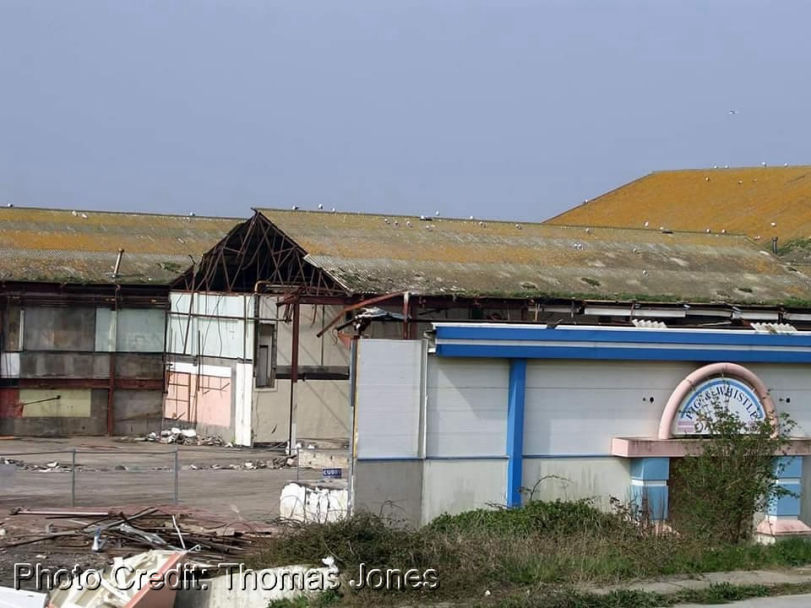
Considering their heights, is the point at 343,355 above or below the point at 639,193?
below

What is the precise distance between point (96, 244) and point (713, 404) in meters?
28.4

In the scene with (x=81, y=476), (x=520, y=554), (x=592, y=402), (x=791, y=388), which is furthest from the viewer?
(x=81, y=476)

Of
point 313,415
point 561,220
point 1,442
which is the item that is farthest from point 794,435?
point 561,220

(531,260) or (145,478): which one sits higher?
(531,260)

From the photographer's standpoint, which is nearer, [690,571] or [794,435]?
[690,571]

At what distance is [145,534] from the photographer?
61.7 ft

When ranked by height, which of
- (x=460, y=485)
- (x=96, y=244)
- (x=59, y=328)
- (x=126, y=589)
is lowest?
(x=126, y=589)

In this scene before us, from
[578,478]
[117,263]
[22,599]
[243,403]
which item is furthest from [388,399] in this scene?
[117,263]

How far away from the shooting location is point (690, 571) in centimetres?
1656

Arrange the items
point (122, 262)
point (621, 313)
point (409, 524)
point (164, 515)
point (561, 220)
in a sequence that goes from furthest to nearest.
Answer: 1. point (561, 220)
2. point (122, 262)
3. point (621, 313)
4. point (164, 515)
5. point (409, 524)

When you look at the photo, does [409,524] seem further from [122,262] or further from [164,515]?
[122,262]

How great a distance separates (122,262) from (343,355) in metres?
8.71

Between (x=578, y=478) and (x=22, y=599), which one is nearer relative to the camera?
(x=22, y=599)

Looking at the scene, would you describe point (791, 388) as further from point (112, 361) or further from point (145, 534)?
point (112, 361)
